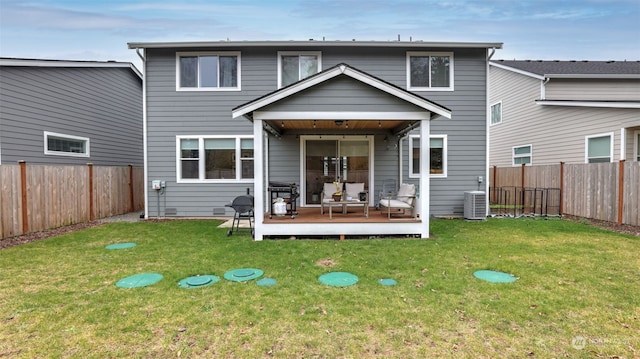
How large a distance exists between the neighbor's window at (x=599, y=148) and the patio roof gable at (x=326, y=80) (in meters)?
6.75

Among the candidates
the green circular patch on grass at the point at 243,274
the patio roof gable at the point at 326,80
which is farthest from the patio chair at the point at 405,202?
the green circular patch on grass at the point at 243,274

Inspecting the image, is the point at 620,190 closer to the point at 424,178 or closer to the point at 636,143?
the point at 636,143

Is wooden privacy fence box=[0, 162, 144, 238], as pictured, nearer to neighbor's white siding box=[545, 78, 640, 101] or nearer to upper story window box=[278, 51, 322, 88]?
upper story window box=[278, 51, 322, 88]

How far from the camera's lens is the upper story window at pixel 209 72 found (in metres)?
9.68

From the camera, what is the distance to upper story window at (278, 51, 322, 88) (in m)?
9.70

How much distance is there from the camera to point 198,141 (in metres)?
9.73

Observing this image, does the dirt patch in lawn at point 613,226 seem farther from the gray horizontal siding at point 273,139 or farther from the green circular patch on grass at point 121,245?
the green circular patch on grass at point 121,245

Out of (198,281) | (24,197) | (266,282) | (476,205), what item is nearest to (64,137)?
(24,197)

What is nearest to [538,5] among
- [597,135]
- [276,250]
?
[597,135]

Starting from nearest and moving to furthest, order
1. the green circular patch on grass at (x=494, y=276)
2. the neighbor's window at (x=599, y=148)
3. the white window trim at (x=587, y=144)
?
the green circular patch on grass at (x=494, y=276) < the white window trim at (x=587, y=144) < the neighbor's window at (x=599, y=148)

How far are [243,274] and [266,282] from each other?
49 cm

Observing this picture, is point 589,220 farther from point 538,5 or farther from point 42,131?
point 42,131

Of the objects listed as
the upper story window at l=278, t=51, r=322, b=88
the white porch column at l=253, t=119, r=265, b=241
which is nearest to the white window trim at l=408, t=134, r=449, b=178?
the upper story window at l=278, t=51, r=322, b=88

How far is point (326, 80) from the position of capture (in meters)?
6.61
